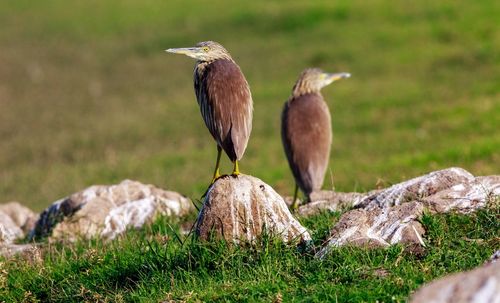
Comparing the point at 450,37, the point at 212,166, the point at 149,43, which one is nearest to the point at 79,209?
the point at 212,166

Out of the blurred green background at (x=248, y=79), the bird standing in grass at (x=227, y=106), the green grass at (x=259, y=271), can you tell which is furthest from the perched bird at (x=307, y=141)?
the green grass at (x=259, y=271)

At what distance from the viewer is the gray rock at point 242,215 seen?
6.54m

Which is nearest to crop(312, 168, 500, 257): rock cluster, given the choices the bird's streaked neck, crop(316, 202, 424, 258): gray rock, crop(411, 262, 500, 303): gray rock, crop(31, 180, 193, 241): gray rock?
crop(316, 202, 424, 258): gray rock

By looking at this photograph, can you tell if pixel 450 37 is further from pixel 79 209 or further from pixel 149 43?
pixel 79 209

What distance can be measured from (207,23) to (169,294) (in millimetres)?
25455

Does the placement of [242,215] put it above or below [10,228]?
above

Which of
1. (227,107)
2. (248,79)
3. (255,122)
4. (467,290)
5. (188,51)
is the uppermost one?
(188,51)

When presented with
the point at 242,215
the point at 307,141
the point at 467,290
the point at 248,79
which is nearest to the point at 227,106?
the point at 242,215

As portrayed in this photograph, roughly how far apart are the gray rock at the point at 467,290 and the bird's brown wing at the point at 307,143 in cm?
710

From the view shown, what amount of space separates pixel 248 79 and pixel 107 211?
16450 mm

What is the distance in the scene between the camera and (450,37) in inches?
1046

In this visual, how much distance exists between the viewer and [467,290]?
154 inches

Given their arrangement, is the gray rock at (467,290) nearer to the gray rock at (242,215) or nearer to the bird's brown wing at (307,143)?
the gray rock at (242,215)

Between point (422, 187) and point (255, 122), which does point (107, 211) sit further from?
point (255, 122)
